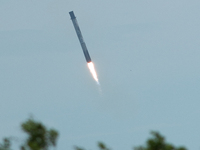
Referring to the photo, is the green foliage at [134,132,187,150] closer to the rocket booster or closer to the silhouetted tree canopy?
the silhouetted tree canopy

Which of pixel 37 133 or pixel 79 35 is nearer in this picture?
pixel 37 133

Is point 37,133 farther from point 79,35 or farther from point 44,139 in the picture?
point 79,35

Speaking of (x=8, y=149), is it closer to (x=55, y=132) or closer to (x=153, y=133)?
(x=55, y=132)

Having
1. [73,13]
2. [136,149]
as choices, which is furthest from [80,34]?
[136,149]

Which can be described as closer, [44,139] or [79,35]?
[44,139]

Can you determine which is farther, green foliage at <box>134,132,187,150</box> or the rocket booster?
the rocket booster

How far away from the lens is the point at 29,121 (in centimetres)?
7050

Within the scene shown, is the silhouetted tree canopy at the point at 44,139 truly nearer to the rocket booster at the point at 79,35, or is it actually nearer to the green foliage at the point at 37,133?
the green foliage at the point at 37,133

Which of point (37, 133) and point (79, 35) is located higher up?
point (79, 35)

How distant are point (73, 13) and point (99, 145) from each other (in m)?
75.0

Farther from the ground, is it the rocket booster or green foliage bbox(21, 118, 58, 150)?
the rocket booster

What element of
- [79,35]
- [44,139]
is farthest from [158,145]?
[79,35]

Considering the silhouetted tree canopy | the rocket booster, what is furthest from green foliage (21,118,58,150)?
the rocket booster

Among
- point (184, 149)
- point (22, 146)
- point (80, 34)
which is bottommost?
point (184, 149)
